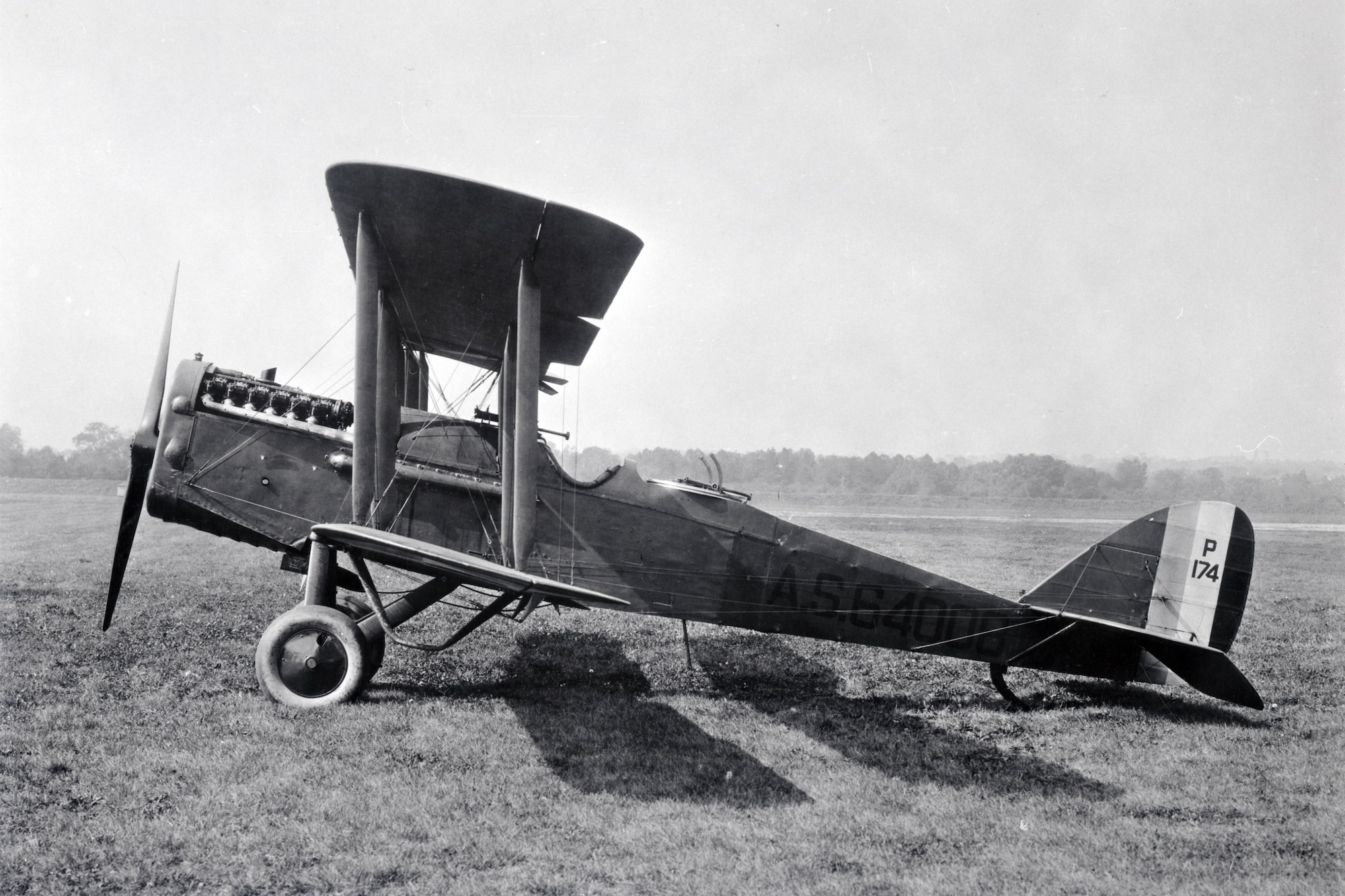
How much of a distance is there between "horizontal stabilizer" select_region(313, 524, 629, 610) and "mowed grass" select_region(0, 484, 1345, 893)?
1.04 m

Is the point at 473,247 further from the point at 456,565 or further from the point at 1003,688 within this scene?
the point at 1003,688

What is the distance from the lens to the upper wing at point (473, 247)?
471 centimetres

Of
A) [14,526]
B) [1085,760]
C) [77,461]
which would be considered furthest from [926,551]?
[77,461]

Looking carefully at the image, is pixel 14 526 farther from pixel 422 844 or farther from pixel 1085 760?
pixel 1085 760

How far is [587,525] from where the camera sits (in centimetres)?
615

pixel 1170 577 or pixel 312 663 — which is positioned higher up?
pixel 1170 577

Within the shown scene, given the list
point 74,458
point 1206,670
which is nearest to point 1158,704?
point 1206,670

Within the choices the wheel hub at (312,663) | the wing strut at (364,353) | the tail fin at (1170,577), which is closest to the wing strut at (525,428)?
the wing strut at (364,353)

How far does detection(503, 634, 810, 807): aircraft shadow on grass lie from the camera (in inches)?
182

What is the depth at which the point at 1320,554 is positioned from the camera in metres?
21.3

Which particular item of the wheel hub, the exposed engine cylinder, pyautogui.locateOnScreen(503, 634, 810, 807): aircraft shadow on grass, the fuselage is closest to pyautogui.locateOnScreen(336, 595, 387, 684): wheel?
the wheel hub

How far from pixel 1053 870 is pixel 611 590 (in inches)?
134

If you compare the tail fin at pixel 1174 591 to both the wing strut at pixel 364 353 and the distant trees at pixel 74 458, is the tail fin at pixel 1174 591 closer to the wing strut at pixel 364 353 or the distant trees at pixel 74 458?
the wing strut at pixel 364 353

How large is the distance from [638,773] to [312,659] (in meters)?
2.38
